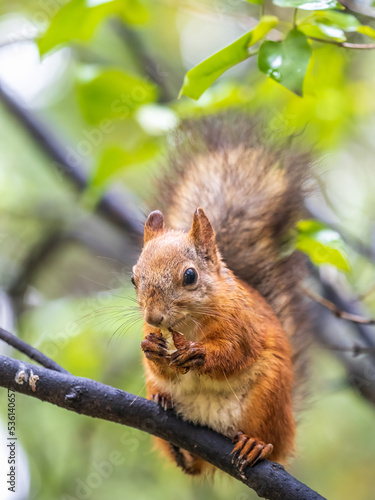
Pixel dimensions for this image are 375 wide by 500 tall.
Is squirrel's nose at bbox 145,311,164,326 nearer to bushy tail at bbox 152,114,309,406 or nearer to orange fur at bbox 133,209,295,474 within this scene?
orange fur at bbox 133,209,295,474

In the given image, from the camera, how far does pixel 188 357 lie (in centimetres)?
188

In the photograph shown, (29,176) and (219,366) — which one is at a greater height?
(219,366)

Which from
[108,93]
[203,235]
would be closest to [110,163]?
[108,93]

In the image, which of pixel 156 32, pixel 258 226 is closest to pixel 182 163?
pixel 258 226

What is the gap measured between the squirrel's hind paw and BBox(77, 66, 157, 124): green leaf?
1678 millimetres

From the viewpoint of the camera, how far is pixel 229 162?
2803 millimetres

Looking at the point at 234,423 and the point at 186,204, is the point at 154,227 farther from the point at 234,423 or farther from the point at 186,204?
the point at 234,423

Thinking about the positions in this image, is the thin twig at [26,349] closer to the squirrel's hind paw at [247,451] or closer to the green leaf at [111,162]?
the squirrel's hind paw at [247,451]

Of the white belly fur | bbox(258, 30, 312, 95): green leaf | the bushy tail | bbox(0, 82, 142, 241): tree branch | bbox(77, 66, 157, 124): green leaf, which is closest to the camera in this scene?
bbox(258, 30, 312, 95): green leaf

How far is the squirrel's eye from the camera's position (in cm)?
191

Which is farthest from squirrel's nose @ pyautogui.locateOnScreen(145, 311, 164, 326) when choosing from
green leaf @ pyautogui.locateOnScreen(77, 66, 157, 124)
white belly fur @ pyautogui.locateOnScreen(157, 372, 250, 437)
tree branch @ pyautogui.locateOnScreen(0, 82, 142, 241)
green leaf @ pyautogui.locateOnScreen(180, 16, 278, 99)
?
tree branch @ pyautogui.locateOnScreen(0, 82, 142, 241)

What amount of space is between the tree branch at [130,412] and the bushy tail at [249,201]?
87cm

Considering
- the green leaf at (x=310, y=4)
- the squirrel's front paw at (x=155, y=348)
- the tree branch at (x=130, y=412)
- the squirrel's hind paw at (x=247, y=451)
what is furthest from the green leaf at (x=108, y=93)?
the squirrel's hind paw at (x=247, y=451)

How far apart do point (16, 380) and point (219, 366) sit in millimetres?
679
